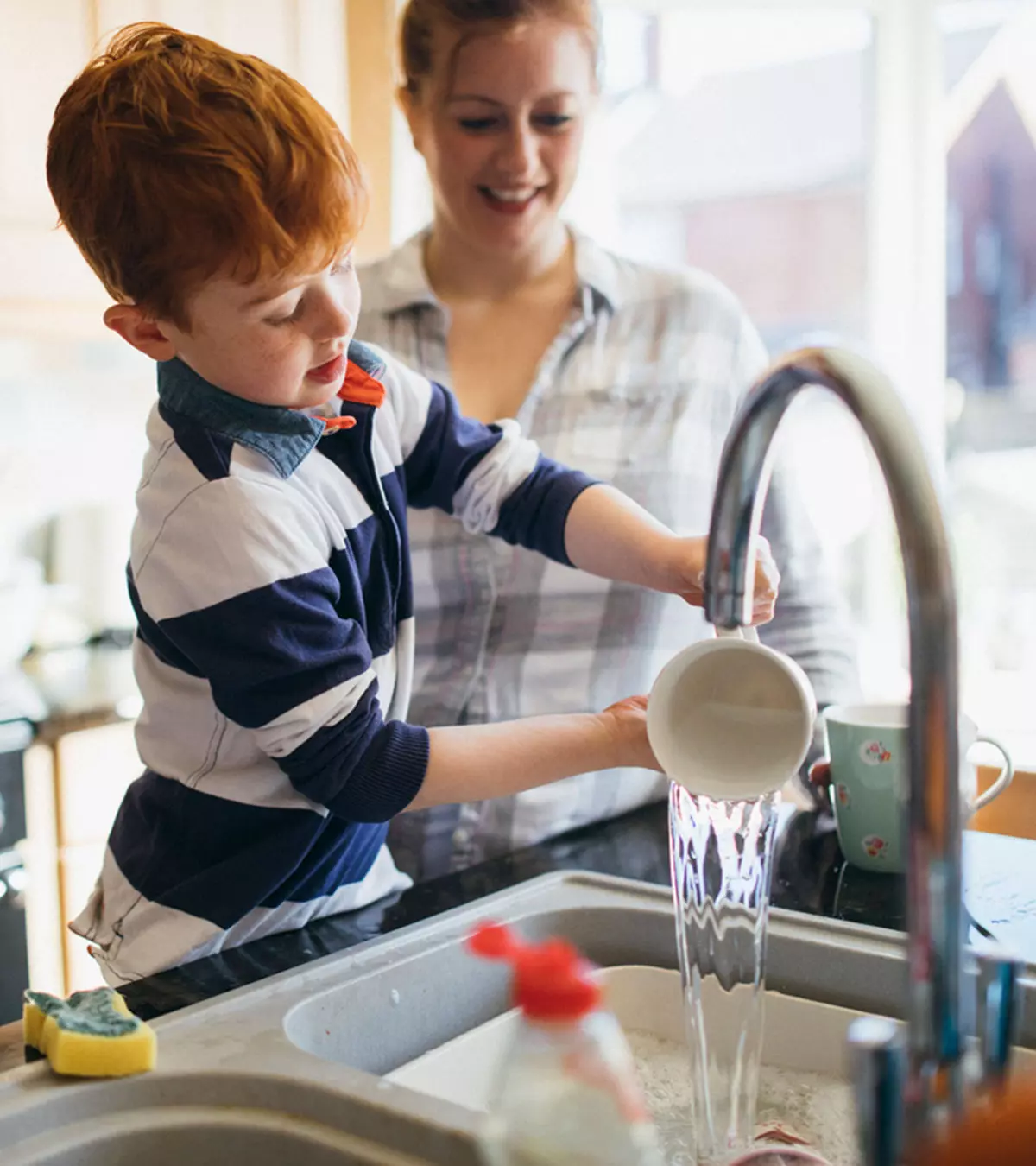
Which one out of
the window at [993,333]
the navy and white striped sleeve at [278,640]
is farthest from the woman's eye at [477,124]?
the window at [993,333]

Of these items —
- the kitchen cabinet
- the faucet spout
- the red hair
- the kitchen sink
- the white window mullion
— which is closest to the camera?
the faucet spout

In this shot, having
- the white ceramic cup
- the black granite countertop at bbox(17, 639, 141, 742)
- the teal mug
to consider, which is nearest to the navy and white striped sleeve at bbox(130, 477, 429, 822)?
the white ceramic cup

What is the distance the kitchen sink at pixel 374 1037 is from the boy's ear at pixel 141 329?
422mm

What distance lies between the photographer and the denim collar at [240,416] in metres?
0.90

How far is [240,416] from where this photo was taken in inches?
35.4

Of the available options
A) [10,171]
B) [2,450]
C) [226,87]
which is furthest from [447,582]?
[2,450]

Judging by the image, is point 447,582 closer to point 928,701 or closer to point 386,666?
point 386,666

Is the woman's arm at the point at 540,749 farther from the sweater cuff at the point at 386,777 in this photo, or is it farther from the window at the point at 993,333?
the window at the point at 993,333

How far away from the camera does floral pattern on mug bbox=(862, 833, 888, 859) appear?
1.04 m

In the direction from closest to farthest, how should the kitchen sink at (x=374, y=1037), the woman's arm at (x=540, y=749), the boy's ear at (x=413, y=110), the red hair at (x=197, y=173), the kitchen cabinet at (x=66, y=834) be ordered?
1. the kitchen sink at (x=374, y=1037)
2. the red hair at (x=197, y=173)
3. the woman's arm at (x=540, y=749)
4. the boy's ear at (x=413, y=110)
5. the kitchen cabinet at (x=66, y=834)

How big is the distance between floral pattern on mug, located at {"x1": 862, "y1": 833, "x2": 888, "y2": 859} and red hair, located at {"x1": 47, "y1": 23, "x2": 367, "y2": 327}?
1.95 feet

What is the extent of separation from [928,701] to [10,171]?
2.45m

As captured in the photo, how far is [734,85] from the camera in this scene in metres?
3.13

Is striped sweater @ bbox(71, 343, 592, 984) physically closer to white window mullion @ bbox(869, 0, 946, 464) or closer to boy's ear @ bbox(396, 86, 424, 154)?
boy's ear @ bbox(396, 86, 424, 154)
